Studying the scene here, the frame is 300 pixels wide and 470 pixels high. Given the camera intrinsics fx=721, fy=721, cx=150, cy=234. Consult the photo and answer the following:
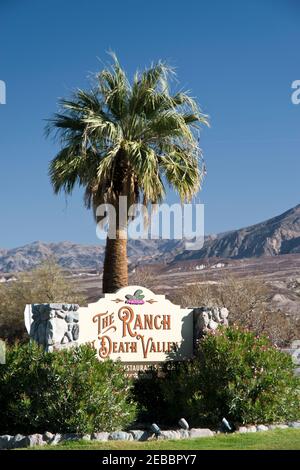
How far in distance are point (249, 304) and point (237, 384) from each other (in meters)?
24.0

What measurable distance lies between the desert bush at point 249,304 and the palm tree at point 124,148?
1804cm

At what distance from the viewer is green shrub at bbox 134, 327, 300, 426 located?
12578 millimetres

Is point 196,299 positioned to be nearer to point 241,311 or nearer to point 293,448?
point 241,311

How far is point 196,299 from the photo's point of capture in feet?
122

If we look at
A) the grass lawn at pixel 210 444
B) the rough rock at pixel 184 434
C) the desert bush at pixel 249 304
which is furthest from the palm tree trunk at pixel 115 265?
the desert bush at pixel 249 304

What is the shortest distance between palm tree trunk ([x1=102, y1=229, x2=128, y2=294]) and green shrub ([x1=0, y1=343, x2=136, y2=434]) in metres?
3.84

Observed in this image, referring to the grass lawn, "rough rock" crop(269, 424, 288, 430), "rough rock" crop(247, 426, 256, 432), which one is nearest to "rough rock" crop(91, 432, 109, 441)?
the grass lawn

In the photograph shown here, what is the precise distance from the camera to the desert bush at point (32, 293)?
115 feet

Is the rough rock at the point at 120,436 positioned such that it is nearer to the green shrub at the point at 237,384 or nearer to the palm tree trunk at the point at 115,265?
the green shrub at the point at 237,384

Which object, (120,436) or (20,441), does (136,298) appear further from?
(20,441)

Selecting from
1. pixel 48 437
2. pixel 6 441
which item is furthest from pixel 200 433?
pixel 6 441

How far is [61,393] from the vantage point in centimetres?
1196

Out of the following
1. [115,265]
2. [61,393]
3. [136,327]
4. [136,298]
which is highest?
[115,265]
